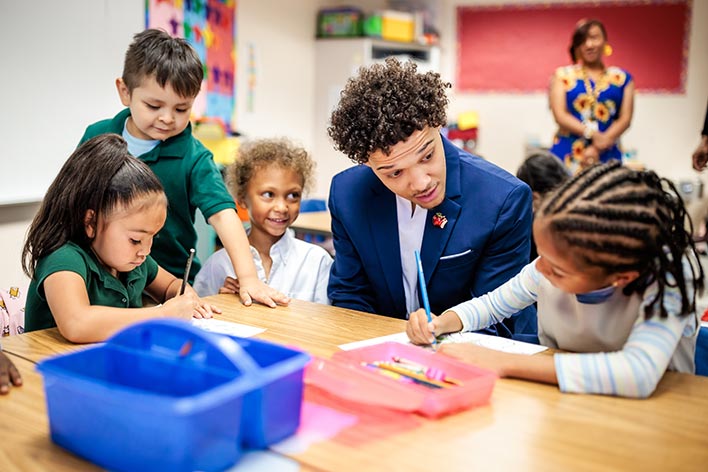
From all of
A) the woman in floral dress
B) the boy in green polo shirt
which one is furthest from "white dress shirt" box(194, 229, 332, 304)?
the woman in floral dress

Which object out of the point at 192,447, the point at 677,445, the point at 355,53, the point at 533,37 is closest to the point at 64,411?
the point at 192,447

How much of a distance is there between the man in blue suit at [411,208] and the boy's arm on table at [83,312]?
545 mm

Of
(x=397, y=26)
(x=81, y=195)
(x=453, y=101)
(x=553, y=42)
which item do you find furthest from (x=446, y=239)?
(x=453, y=101)

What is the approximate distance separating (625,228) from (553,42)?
5342 millimetres

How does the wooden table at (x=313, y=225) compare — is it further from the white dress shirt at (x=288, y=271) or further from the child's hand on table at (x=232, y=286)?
the child's hand on table at (x=232, y=286)

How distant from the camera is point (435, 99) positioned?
1729mm

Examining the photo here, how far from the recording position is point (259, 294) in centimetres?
179

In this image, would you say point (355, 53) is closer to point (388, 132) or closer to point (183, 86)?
point (183, 86)

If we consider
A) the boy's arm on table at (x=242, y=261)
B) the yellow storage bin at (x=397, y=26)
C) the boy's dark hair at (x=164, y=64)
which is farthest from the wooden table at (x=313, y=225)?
the yellow storage bin at (x=397, y=26)

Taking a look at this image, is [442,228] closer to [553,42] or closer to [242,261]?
[242,261]

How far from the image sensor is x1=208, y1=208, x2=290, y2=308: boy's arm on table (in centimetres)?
178

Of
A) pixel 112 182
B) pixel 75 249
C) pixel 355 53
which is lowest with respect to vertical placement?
pixel 75 249

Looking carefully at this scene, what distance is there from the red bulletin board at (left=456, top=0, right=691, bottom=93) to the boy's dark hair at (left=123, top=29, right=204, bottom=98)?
4657mm

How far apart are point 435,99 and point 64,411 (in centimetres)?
112
